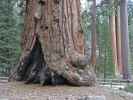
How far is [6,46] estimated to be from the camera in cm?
2186

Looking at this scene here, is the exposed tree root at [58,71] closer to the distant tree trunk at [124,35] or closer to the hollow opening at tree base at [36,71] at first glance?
the hollow opening at tree base at [36,71]

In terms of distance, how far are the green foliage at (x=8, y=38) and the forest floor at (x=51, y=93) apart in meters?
Answer: 14.4

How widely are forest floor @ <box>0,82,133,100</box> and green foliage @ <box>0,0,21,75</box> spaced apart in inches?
568

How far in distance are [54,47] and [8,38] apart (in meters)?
15.1

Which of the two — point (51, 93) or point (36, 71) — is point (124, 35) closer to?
point (36, 71)

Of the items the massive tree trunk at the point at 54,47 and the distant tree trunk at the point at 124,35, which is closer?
the massive tree trunk at the point at 54,47

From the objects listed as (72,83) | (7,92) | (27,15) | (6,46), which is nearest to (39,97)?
(7,92)

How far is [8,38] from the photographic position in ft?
72.5

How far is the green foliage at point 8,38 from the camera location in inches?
864

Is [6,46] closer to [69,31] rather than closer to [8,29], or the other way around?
[8,29]

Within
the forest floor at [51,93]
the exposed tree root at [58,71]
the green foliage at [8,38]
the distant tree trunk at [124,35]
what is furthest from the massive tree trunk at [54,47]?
the green foliage at [8,38]

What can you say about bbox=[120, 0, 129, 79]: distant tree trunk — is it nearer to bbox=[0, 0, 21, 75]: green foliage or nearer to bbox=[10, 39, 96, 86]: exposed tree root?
bbox=[0, 0, 21, 75]: green foliage

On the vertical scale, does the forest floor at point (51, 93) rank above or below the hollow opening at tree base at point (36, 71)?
below

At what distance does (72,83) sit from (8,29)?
1571cm
